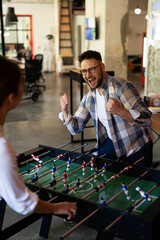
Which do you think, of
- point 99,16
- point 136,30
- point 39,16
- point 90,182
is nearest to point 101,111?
point 90,182

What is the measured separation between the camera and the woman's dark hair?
1.29 meters

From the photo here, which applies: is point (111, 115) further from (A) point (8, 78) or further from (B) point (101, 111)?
(A) point (8, 78)

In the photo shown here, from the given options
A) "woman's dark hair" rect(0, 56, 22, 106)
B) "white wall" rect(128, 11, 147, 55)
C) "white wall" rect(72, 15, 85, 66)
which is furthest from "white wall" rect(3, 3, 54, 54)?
"woman's dark hair" rect(0, 56, 22, 106)

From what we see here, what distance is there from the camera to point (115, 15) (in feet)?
28.5

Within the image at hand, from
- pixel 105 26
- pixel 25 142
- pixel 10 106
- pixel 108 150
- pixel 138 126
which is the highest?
pixel 105 26

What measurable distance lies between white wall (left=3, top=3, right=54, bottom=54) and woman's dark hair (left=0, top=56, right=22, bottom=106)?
1504 centimetres

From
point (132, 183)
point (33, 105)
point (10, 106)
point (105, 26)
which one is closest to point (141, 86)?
point (105, 26)

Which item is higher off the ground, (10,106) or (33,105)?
(10,106)

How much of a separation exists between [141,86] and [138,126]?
8.13 metres

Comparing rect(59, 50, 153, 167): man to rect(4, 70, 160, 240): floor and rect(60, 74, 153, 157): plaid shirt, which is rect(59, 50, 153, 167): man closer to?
rect(60, 74, 153, 157): plaid shirt

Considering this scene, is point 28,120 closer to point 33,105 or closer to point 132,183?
point 33,105

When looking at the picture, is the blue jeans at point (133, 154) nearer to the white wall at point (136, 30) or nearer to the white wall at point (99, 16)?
the white wall at point (99, 16)

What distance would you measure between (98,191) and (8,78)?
107 centimetres

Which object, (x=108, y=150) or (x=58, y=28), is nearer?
(x=108, y=150)
